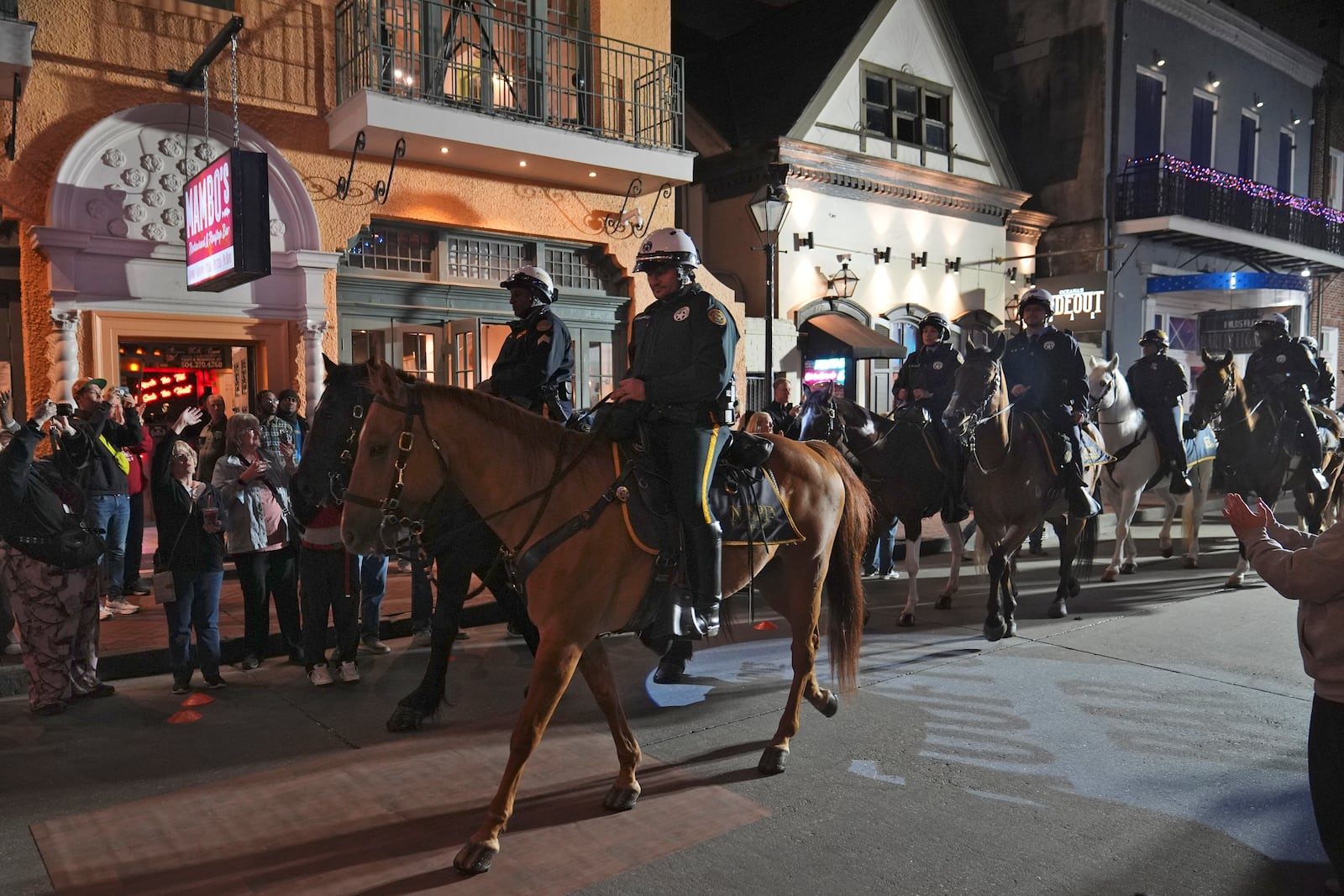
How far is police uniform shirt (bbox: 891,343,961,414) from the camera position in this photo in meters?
8.77

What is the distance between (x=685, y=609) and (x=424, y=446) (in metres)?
1.46

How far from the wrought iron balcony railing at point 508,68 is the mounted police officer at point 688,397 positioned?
7.57 metres

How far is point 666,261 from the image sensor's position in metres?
4.28

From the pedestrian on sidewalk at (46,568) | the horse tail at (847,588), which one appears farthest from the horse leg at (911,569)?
the pedestrian on sidewalk at (46,568)

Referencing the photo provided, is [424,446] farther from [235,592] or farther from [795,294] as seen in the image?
[795,294]

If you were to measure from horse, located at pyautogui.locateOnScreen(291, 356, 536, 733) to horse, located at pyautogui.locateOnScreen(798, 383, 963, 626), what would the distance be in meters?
3.71

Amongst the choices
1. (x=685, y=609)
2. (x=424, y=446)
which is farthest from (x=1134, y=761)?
(x=424, y=446)

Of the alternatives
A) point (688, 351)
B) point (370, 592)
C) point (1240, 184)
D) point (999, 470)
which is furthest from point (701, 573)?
point (1240, 184)

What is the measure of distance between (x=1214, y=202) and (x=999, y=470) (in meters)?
18.7

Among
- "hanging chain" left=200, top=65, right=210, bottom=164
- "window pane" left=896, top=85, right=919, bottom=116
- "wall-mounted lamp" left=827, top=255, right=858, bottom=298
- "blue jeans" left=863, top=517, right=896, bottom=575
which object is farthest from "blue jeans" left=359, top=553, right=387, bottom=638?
"window pane" left=896, top=85, right=919, bottom=116

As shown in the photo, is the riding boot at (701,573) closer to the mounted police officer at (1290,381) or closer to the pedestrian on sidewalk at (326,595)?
the pedestrian on sidewalk at (326,595)

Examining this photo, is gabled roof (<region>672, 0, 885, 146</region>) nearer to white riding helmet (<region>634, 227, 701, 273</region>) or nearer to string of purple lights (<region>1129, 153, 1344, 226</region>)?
string of purple lights (<region>1129, 153, 1344, 226</region>)

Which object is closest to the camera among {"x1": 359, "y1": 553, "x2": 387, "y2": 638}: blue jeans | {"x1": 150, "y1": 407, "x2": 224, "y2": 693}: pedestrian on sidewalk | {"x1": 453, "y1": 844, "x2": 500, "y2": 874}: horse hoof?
{"x1": 453, "y1": 844, "x2": 500, "y2": 874}: horse hoof

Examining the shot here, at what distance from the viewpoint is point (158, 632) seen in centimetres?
705
